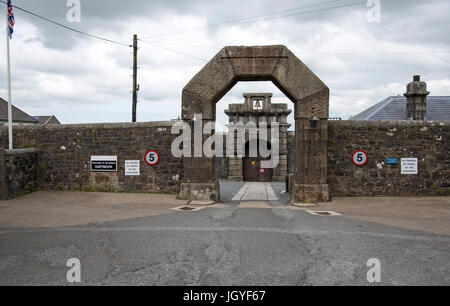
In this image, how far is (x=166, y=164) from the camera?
11.1m

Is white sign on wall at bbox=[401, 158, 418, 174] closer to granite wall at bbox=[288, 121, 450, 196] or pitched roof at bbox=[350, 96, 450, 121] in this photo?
granite wall at bbox=[288, 121, 450, 196]

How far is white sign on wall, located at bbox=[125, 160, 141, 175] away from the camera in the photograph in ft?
36.9

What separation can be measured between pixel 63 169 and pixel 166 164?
3.75m

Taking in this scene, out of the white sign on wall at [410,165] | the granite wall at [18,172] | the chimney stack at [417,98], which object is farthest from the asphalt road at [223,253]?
the chimney stack at [417,98]

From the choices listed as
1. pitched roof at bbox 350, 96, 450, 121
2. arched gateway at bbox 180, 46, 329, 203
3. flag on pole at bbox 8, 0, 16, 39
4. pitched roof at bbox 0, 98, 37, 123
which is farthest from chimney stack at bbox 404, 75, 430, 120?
pitched roof at bbox 0, 98, 37, 123

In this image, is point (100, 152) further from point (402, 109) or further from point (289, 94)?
point (402, 109)

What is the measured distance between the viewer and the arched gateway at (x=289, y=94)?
10141 millimetres

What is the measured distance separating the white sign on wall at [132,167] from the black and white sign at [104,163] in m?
0.43

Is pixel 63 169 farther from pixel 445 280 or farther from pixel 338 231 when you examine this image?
pixel 445 280

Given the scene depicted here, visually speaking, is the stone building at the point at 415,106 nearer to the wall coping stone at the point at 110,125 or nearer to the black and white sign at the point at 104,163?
the wall coping stone at the point at 110,125

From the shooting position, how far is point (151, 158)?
11141 millimetres

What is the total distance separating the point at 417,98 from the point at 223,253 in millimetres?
17695

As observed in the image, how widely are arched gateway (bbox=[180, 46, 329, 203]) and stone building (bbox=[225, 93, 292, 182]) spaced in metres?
11.5
